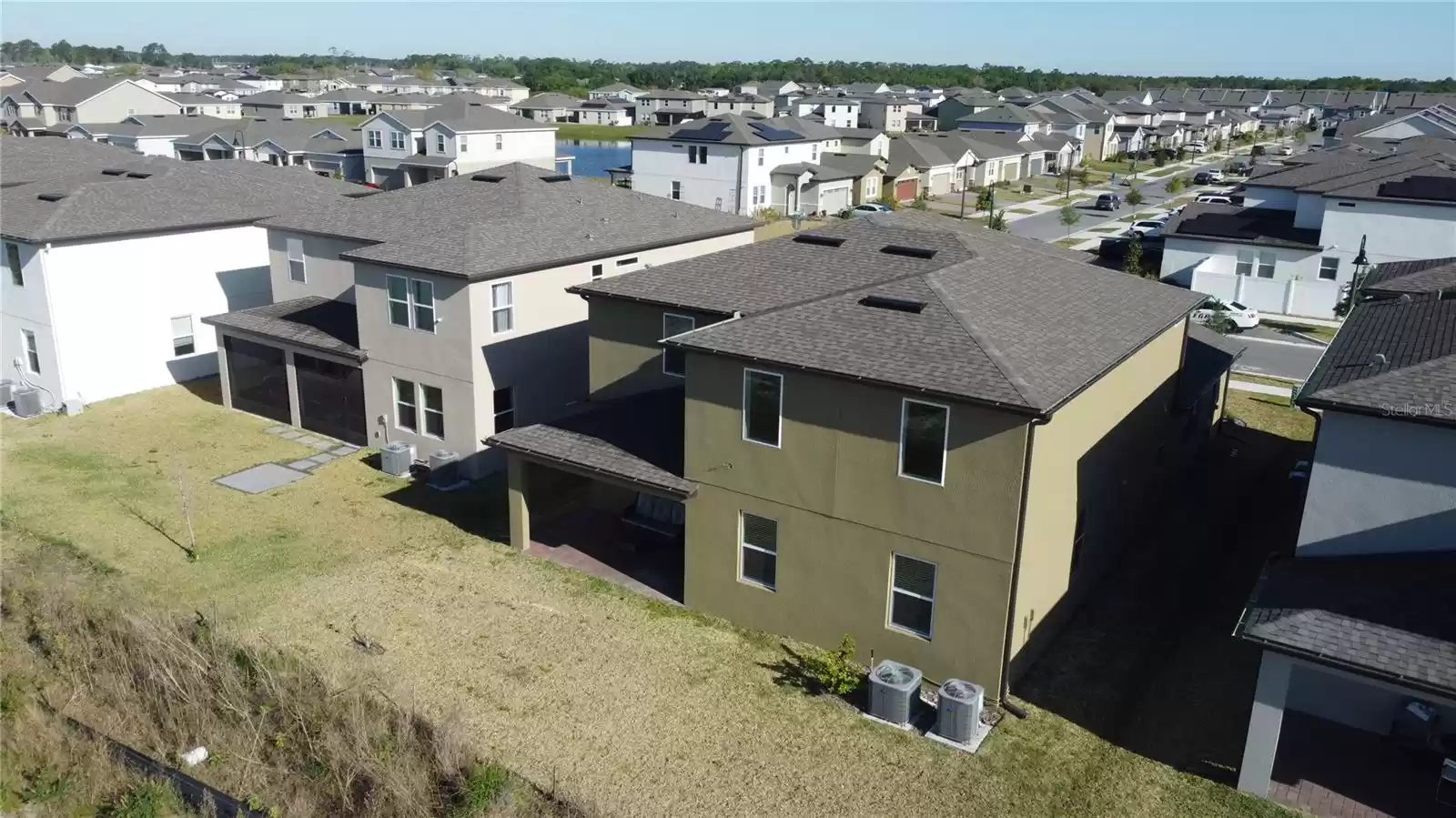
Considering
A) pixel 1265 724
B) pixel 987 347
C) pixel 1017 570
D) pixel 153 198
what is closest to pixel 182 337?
pixel 153 198

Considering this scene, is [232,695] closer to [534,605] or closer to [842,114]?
[534,605]

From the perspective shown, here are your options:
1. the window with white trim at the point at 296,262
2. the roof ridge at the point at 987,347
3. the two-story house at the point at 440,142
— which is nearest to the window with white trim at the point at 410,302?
the window with white trim at the point at 296,262

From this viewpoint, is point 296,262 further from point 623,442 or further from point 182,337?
point 623,442

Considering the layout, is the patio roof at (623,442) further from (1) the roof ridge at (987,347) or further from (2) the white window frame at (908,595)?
(1) the roof ridge at (987,347)

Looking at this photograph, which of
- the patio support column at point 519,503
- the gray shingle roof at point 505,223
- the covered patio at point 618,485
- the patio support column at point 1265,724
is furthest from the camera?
the gray shingle roof at point 505,223

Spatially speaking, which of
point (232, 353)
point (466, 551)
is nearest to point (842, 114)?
point (232, 353)

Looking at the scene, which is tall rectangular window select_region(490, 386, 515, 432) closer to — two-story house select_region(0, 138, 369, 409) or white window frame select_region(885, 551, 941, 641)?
two-story house select_region(0, 138, 369, 409)

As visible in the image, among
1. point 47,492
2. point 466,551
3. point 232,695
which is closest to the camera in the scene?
point 232,695
